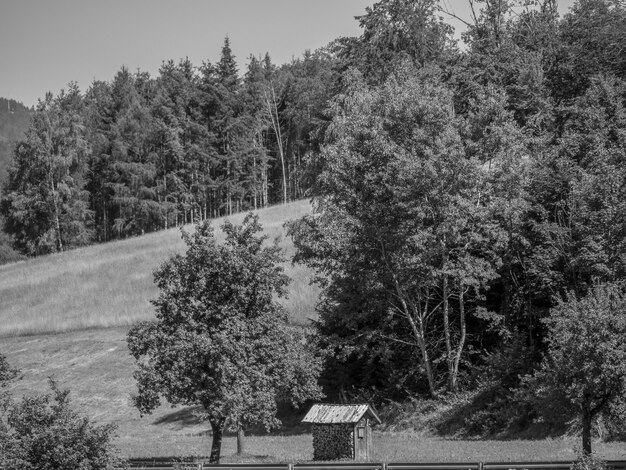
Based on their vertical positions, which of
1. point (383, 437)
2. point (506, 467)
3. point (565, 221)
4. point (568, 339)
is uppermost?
point (565, 221)

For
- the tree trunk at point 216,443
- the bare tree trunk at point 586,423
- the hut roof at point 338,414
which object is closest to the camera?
the bare tree trunk at point 586,423

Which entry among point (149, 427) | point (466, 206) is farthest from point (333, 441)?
point (149, 427)

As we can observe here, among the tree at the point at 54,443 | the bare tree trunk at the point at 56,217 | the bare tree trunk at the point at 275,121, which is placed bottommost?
the tree at the point at 54,443

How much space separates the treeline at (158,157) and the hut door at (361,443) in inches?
2981

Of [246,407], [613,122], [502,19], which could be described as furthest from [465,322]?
[502,19]

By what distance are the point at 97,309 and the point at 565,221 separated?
46442 millimetres

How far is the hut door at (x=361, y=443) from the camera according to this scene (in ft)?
117

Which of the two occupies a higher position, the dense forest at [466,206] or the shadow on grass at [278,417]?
the dense forest at [466,206]

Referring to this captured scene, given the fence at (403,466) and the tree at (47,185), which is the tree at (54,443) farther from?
the tree at (47,185)

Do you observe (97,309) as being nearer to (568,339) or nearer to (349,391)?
(349,391)

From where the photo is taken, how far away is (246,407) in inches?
1345

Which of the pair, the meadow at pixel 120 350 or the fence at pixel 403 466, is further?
the meadow at pixel 120 350

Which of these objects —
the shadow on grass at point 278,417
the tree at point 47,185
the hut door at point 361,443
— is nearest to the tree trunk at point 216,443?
the hut door at point 361,443

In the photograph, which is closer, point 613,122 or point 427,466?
point 427,466
